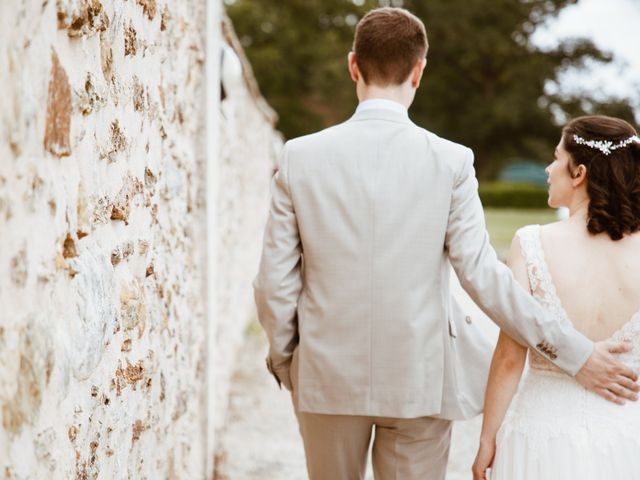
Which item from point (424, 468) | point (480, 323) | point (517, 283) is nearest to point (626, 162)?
point (517, 283)

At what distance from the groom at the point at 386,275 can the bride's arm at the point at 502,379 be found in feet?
0.28

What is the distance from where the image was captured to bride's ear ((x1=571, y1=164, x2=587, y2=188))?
2506mm

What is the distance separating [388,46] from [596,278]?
36.8 inches

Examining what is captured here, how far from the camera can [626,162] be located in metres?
2.45

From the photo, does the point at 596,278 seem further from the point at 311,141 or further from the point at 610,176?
the point at 311,141

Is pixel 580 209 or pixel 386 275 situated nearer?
pixel 386 275

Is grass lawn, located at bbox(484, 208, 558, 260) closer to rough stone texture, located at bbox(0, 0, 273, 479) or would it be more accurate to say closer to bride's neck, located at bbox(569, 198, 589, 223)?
rough stone texture, located at bbox(0, 0, 273, 479)

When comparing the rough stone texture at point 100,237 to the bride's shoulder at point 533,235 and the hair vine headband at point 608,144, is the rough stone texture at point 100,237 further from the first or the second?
the hair vine headband at point 608,144

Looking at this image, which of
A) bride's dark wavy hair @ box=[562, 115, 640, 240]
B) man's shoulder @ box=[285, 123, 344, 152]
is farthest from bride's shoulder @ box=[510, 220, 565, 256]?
man's shoulder @ box=[285, 123, 344, 152]

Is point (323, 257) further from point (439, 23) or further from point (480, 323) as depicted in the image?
point (439, 23)

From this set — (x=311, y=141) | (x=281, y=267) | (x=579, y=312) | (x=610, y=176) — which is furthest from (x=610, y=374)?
(x=311, y=141)

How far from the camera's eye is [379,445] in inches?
104

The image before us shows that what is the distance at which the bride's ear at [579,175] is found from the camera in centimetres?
251

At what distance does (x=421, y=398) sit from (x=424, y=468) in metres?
0.28
